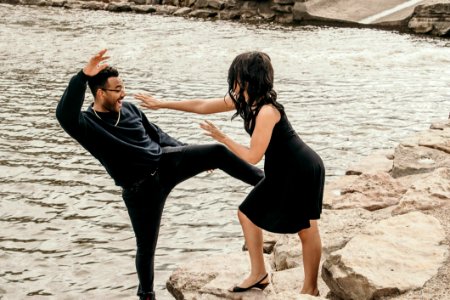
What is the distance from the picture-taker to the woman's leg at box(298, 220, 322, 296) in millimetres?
4357

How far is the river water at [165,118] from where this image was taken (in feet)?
20.4

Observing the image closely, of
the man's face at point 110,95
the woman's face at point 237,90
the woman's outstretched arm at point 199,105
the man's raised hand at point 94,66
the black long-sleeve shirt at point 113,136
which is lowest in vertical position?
the black long-sleeve shirt at point 113,136

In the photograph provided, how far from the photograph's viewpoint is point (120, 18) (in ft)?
90.0

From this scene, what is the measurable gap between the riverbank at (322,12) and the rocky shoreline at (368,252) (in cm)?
1663

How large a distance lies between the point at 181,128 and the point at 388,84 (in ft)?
18.7

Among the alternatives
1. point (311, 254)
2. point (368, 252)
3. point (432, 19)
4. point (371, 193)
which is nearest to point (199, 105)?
point (311, 254)

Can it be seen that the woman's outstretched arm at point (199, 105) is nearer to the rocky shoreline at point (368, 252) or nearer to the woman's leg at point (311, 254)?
the woman's leg at point (311, 254)

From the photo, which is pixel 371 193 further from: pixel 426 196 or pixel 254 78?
pixel 254 78

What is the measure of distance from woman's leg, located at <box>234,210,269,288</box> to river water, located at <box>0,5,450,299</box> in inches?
45.6

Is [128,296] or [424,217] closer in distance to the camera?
Answer: [424,217]

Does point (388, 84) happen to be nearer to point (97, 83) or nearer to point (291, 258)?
point (291, 258)

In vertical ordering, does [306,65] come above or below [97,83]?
below

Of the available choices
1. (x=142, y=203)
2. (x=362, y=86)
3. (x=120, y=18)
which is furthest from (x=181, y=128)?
(x=120, y=18)

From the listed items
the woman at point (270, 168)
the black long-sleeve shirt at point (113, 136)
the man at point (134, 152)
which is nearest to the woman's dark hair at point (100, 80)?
the man at point (134, 152)
